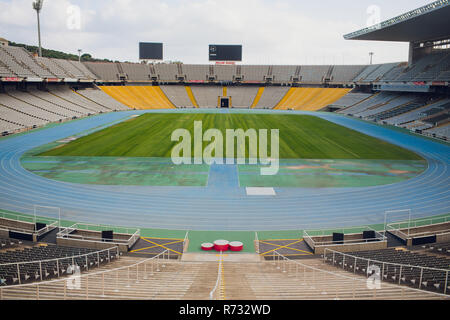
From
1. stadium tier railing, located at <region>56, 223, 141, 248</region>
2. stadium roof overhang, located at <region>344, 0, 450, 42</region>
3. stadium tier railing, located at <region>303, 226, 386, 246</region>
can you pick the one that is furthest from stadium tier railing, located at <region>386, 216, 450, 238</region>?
stadium roof overhang, located at <region>344, 0, 450, 42</region>

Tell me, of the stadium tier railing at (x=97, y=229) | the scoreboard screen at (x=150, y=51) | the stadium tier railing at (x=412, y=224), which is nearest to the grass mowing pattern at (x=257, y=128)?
the stadium tier railing at (x=412, y=224)

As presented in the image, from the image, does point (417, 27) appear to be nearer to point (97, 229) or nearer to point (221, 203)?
point (221, 203)

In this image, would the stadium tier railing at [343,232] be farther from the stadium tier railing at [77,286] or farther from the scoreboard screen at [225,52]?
the scoreboard screen at [225,52]

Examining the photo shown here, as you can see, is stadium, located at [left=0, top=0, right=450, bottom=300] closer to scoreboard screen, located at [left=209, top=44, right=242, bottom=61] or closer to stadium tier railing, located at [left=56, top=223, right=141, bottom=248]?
stadium tier railing, located at [left=56, top=223, right=141, bottom=248]

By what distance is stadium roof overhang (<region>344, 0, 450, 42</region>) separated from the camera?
40.3 meters

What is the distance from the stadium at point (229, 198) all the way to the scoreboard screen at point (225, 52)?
3784cm

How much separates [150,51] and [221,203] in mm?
80131

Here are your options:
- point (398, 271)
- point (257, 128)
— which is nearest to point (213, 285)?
point (398, 271)

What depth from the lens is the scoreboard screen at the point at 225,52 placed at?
299ft

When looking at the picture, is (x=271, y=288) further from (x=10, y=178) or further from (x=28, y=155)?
(x=28, y=155)

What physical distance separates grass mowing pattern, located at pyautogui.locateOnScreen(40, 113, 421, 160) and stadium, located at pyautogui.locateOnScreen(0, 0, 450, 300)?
0.28m

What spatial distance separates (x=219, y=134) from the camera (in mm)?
43219
